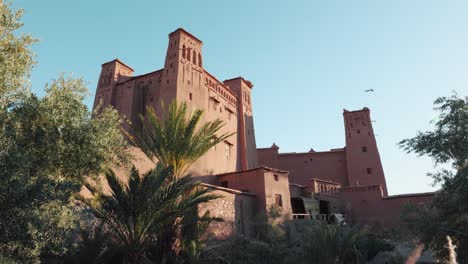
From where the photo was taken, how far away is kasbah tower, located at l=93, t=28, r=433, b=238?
65.2ft

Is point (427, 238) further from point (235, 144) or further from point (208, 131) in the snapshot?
point (235, 144)

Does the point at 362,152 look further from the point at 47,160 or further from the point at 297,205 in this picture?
the point at 47,160

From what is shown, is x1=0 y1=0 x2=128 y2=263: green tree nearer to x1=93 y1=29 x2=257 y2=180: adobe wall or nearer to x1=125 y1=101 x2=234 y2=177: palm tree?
x1=125 y1=101 x2=234 y2=177: palm tree

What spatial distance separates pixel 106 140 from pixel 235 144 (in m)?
20.7

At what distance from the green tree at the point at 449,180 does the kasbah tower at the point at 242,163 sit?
8536 mm

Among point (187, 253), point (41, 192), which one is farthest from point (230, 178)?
point (41, 192)

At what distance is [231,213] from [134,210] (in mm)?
8499

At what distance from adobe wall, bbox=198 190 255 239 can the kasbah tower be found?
0.05 m

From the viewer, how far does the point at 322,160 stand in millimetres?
34750

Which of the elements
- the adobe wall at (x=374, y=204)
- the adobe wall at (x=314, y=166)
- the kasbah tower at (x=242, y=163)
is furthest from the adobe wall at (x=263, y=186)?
the adobe wall at (x=314, y=166)

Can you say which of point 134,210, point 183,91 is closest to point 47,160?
point 134,210

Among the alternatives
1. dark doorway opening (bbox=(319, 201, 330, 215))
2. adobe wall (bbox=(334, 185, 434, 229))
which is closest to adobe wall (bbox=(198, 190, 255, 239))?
dark doorway opening (bbox=(319, 201, 330, 215))

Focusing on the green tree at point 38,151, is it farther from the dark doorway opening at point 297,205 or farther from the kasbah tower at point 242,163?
the dark doorway opening at point 297,205

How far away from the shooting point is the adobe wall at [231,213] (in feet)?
53.2
